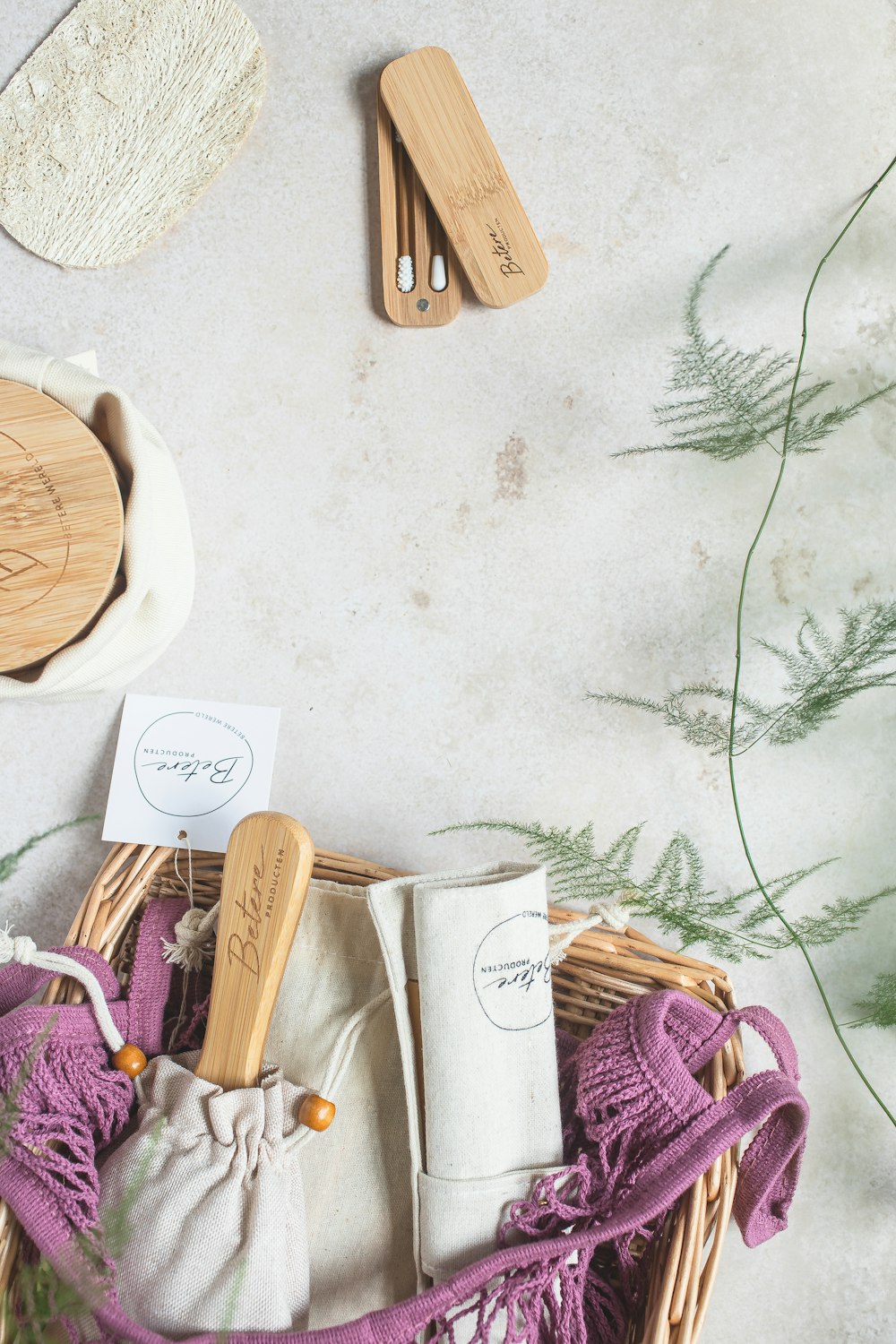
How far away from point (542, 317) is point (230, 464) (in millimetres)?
360

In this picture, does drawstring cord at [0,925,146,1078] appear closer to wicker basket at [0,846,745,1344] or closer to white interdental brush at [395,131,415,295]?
wicker basket at [0,846,745,1344]

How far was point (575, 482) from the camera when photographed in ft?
3.20

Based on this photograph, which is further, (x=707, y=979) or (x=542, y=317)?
(x=542, y=317)

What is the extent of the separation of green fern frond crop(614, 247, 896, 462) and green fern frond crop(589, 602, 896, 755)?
19 centimetres

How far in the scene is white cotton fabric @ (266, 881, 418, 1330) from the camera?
30.8 inches

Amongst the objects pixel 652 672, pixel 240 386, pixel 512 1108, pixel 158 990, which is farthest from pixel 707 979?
→ pixel 240 386

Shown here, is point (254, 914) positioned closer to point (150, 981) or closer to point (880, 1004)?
point (150, 981)

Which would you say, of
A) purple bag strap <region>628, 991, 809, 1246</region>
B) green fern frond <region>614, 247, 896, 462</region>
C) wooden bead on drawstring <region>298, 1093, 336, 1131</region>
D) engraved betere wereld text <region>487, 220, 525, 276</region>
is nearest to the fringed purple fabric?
purple bag strap <region>628, 991, 809, 1246</region>

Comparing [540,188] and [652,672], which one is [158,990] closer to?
[652,672]

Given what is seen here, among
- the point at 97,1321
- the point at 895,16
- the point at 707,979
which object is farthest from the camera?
the point at 895,16

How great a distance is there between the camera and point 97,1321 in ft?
2.15

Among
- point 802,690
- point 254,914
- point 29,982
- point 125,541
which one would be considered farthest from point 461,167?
point 29,982

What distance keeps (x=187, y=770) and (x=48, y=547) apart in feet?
0.87

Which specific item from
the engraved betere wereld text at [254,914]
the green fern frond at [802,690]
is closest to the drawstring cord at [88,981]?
the engraved betere wereld text at [254,914]
